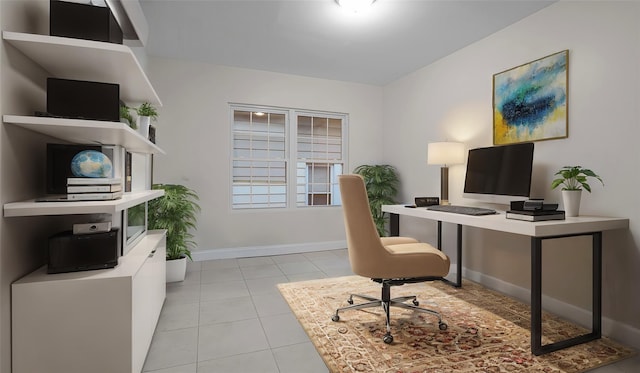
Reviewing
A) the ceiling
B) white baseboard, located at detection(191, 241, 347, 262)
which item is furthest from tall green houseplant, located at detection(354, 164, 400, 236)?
the ceiling

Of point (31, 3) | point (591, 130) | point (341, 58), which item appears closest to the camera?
point (31, 3)

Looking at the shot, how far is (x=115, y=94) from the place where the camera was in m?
1.58

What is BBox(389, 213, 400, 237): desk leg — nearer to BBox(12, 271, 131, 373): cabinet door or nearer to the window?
the window

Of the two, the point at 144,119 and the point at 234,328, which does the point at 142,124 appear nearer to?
the point at 144,119

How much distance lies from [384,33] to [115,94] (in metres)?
2.55

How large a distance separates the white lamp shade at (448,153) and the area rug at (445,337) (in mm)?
1331

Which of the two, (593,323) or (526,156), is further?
(526,156)

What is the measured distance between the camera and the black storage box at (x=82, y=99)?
1459 mm

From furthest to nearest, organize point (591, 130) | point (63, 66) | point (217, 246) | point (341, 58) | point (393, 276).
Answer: point (217, 246), point (341, 58), point (591, 130), point (393, 276), point (63, 66)

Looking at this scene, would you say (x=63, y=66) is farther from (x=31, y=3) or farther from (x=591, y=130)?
(x=591, y=130)

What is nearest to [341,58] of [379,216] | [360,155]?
[360,155]

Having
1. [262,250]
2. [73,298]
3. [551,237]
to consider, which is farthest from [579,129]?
[262,250]

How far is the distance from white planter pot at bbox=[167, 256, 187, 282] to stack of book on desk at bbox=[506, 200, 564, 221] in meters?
2.97

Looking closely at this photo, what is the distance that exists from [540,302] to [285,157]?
3.47 meters
